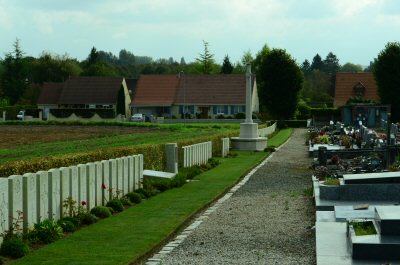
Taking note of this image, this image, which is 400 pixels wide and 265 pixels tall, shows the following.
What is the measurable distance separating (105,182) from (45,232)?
162 inches

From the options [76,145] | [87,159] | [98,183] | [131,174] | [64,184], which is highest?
[87,159]

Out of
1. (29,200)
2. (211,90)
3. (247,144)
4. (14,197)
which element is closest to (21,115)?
(211,90)

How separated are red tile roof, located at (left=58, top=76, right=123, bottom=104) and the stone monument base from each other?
2535 inches

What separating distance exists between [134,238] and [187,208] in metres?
3.99

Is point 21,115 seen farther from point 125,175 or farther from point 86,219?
point 86,219

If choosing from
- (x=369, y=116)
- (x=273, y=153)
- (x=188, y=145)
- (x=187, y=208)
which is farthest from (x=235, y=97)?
(x=187, y=208)

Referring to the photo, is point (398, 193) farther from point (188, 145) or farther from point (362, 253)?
point (188, 145)

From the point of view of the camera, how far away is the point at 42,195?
12250 mm

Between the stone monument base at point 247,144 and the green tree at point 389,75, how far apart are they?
41628mm

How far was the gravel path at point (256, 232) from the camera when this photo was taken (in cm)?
1078

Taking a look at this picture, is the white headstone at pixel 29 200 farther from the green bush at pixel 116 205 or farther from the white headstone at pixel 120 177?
the white headstone at pixel 120 177

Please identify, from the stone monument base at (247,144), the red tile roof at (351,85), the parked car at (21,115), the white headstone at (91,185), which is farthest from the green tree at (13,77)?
the white headstone at (91,185)

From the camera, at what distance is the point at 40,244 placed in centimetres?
1153

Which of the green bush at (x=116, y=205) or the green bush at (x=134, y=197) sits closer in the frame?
the green bush at (x=116, y=205)
